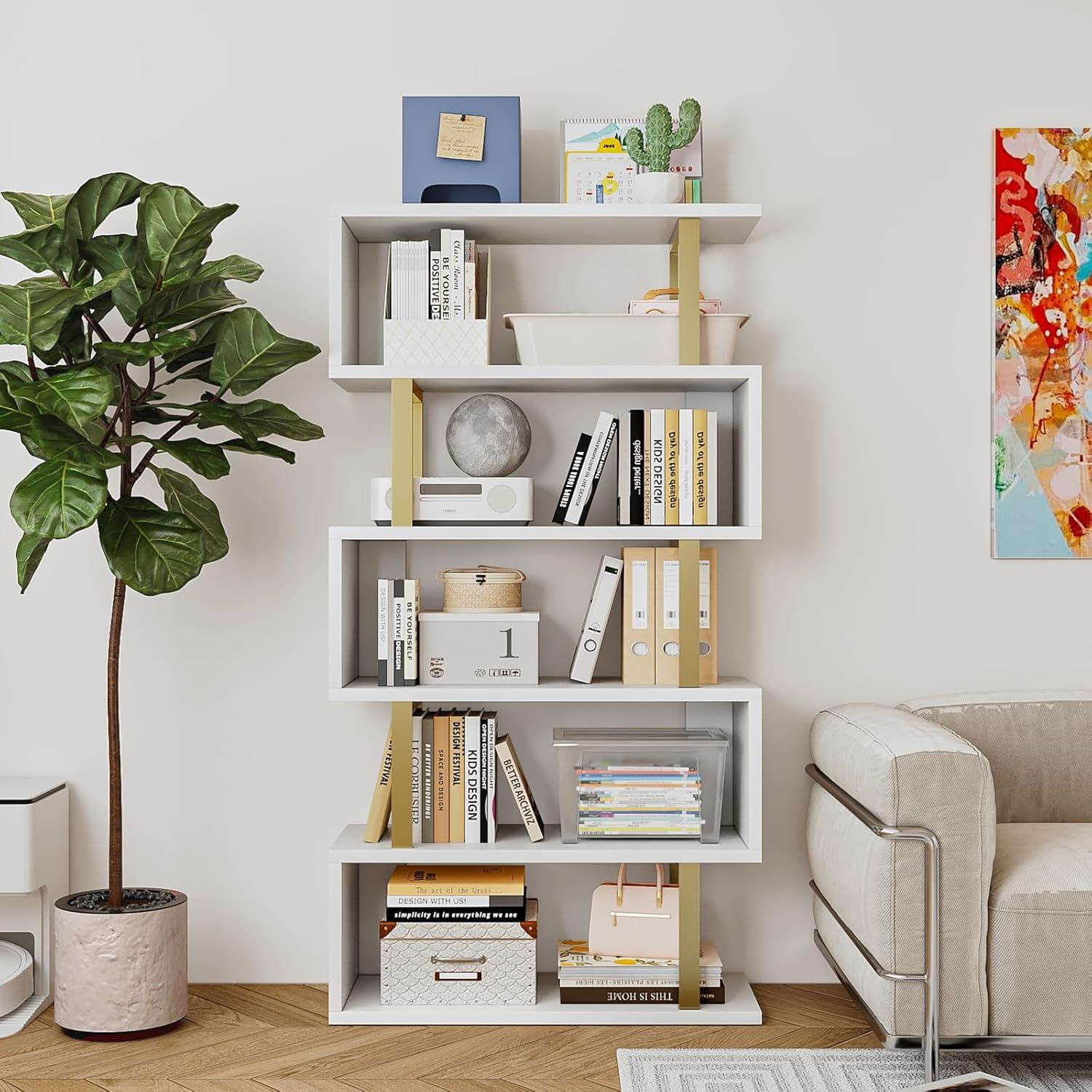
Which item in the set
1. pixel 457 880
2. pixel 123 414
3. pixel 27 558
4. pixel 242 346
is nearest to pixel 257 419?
pixel 242 346

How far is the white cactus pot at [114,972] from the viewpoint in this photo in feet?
8.11

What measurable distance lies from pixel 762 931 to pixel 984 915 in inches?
32.8

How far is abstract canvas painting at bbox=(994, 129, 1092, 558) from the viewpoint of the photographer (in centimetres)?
289

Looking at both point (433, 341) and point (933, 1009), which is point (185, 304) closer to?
point (433, 341)

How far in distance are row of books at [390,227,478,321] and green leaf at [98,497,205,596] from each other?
27.5 inches

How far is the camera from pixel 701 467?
2.65m

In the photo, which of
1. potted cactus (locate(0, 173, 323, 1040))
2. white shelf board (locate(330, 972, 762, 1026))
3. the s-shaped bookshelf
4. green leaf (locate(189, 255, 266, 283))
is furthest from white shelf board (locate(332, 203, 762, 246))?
white shelf board (locate(330, 972, 762, 1026))

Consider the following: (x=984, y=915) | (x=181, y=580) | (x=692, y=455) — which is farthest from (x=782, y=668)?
(x=181, y=580)

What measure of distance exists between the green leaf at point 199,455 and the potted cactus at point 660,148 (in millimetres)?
1128

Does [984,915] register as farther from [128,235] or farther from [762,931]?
[128,235]

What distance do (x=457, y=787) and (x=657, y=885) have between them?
52cm

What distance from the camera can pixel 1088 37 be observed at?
2916mm

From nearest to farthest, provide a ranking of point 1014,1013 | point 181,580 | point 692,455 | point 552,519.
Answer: point 1014,1013
point 181,580
point 692,455
point 552,519

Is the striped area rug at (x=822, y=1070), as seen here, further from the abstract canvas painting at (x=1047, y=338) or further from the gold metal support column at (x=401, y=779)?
the abstract canvas painting at (x=1047, y=338)
